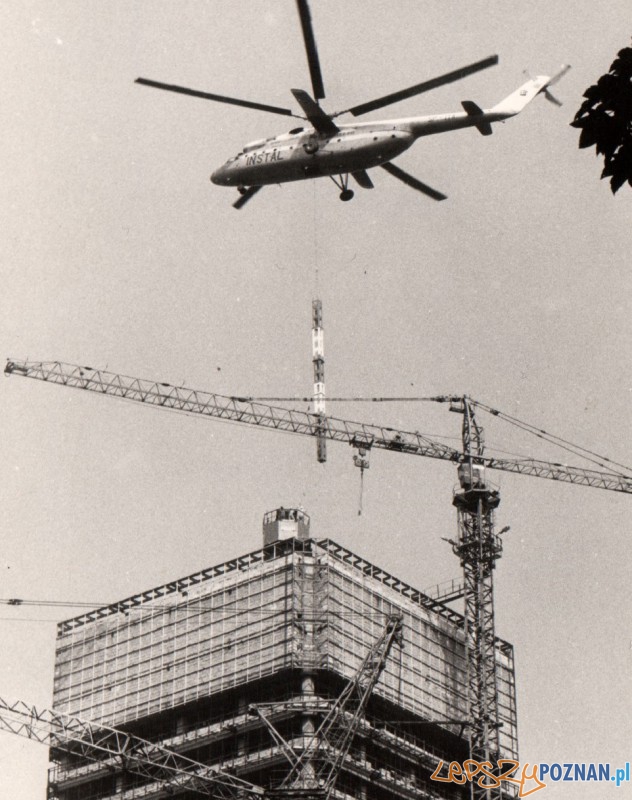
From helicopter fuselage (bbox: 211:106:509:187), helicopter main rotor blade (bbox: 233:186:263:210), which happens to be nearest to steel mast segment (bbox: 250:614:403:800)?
helicopter main rotor blade (bbox: 233:186:263:210)

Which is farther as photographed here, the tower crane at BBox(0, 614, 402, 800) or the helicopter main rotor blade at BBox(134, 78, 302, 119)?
the tower crane at BBox(0, 614, 402, 800)

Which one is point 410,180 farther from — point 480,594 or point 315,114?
point 480,594

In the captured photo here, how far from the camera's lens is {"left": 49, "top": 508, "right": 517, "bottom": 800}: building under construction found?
127812 mm

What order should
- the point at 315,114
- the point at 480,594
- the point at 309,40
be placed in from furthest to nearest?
the point at 480,594 < the point at 315,114 < the point at 309,40

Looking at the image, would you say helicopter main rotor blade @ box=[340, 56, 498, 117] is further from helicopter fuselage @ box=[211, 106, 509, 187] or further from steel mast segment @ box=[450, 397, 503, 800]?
steel mast segment @ box=[450, 397, 503, 800]

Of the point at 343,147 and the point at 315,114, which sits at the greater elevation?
the point at 315,114

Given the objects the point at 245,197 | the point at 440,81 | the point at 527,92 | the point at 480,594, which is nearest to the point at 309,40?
A: the point at 440,81

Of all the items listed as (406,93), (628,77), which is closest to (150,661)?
(406,93)

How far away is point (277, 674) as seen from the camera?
421 feet

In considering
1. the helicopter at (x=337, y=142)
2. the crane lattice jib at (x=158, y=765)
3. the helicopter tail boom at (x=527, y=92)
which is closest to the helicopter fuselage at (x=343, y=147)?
the helicopter at (x=337, y=142)

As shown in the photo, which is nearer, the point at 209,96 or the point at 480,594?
the point at 209,96

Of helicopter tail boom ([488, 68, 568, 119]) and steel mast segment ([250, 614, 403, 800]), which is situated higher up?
helicopter tail boom ([488, 68, 568, 119])

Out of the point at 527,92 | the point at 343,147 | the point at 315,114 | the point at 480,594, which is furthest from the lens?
the point at 480,594

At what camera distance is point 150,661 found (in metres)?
137
